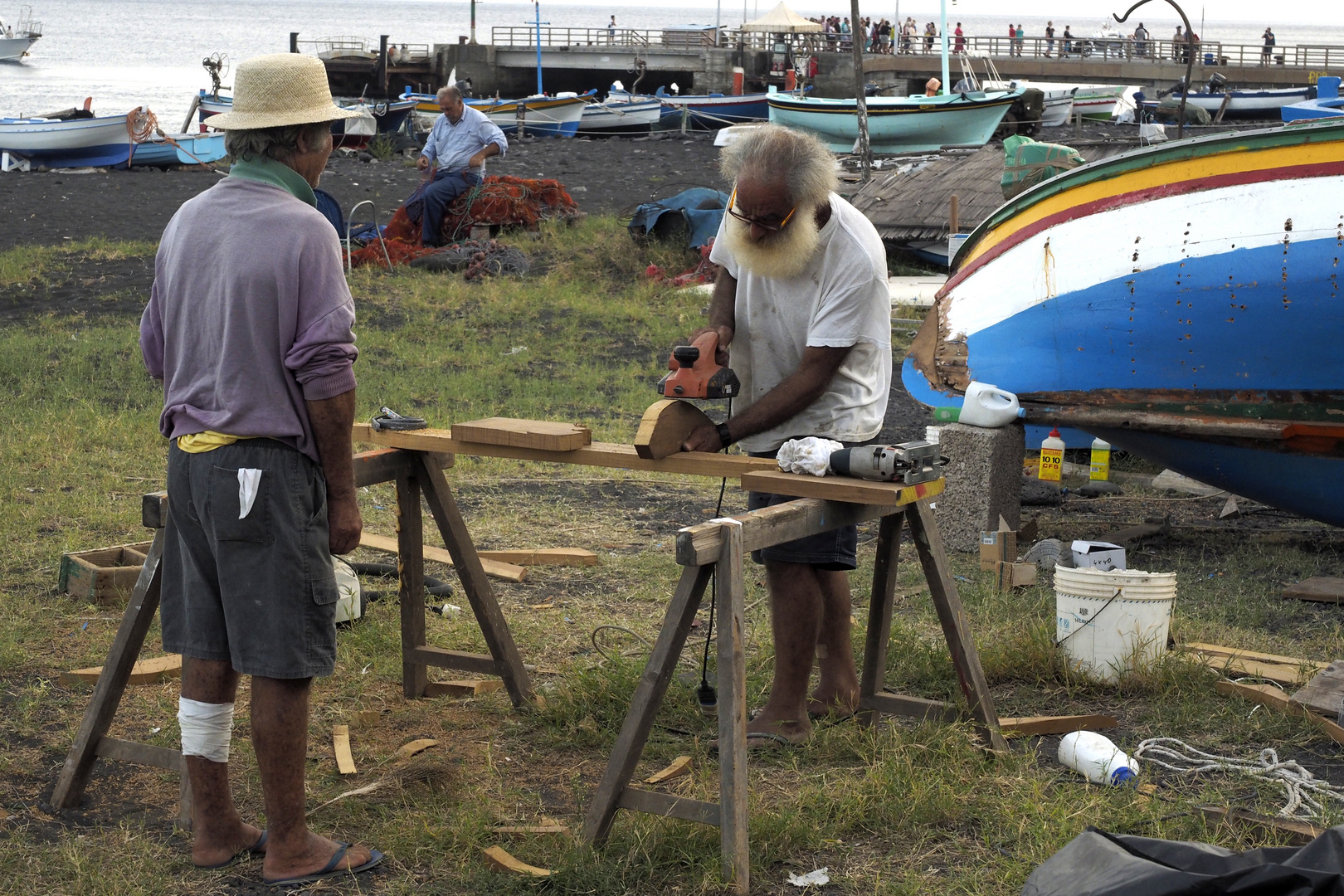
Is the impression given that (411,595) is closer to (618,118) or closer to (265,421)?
(265,421)

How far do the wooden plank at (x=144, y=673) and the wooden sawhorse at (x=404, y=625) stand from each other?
30 cm

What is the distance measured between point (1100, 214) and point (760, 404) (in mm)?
3367

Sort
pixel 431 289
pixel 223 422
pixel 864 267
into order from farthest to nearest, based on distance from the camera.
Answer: pixel 431 289 < pixel 864 267 < pixel 223 422

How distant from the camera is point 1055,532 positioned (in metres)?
6.98

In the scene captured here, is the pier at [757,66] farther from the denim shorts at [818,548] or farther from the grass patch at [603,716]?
the denim shorts at [818,548]

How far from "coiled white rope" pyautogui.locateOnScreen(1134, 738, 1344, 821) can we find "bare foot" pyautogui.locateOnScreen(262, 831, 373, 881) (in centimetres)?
238

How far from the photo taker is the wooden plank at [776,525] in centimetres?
323

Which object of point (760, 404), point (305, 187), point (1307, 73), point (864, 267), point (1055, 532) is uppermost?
point (1307, 73)

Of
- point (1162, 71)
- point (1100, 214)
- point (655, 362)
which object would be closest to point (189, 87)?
point (1162, 71)

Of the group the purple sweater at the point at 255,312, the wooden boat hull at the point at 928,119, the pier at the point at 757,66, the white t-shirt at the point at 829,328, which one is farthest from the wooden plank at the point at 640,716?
the pier at the point at 757,66

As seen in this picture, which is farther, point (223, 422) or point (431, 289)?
point (431, 289)

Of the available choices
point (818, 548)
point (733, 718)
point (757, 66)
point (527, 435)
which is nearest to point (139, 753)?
point (527, 435)

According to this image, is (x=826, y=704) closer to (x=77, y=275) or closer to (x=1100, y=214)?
(x=1100, y=214)

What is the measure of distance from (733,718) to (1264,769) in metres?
1.76
